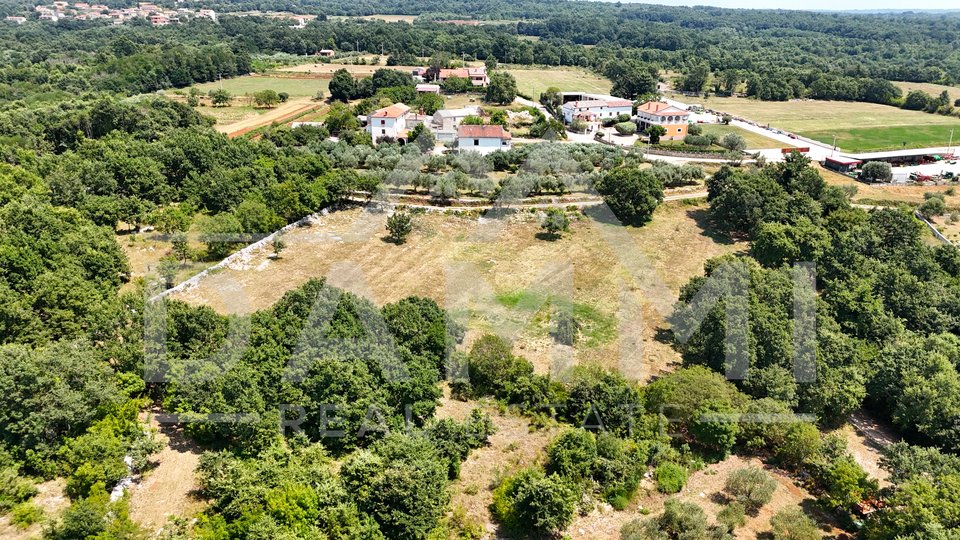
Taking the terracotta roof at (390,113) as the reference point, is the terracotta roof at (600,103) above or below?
above

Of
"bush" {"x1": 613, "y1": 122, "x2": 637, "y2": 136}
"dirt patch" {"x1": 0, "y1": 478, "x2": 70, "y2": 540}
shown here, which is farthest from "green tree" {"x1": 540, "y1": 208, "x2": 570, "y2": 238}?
"dirt patch" {"x1": 0, "y1": 478, "x2": 70, "y2": 540}

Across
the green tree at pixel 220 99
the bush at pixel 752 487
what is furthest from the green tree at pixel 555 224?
the green tree at pixel 220 99

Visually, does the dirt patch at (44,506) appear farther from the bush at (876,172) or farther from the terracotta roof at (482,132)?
the bush at (876,172)

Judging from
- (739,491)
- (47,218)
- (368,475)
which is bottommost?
(739,491)

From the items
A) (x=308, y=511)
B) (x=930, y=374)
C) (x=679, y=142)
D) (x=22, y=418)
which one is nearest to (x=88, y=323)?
(x=22, y=418)

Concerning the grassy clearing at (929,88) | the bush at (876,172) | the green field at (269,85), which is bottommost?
the bush at (876,172)

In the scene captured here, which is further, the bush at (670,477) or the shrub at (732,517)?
the bush at (670,477)

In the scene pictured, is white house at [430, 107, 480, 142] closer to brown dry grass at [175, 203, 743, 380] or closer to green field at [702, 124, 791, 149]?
brown dry grass at [175, 203, 743, 380]

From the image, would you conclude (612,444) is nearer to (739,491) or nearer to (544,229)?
(739,491)
